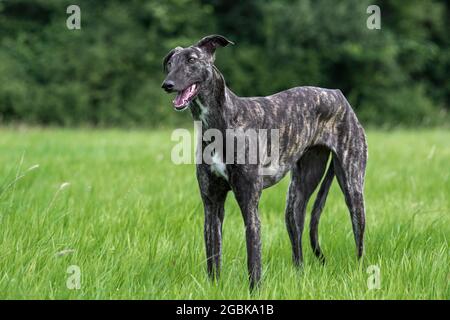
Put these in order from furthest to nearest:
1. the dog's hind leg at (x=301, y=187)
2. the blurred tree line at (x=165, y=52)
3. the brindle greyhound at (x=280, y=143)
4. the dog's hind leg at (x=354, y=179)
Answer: the blurred tree line at (x=165, y=52), the dog's hind leg at (x=301, y=187), the dog's hind leg at (x=354, y=179), the brindle greyhound at (x=280, y=143)

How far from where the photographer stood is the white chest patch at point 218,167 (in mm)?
3922

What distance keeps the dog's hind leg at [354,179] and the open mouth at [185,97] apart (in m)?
1.39

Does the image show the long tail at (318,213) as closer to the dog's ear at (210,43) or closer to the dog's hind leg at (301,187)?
the dog's hind leg at (301,187)

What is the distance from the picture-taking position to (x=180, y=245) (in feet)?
15.8

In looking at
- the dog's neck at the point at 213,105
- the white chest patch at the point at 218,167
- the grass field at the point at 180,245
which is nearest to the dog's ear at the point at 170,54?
the dog's neck at the point at 213,105

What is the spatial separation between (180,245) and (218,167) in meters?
1.10

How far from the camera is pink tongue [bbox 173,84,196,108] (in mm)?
3670

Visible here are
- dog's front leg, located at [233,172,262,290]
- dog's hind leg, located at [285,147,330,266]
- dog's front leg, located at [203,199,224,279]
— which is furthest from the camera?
dog's hind leg, located at [285,147,330,266]

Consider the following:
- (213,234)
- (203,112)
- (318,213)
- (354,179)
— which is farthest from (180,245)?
(354,179)

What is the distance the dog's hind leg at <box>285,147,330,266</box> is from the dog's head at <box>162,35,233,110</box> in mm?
1325

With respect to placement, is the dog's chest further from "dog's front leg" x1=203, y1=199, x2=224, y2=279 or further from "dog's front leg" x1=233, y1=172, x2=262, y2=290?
"dog's front leg" x1=203, y1=199, x2=224, y2=279

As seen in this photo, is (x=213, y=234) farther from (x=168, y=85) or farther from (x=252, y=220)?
(x=168, y=85)

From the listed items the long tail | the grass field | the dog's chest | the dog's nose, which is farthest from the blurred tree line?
the dog's nose
